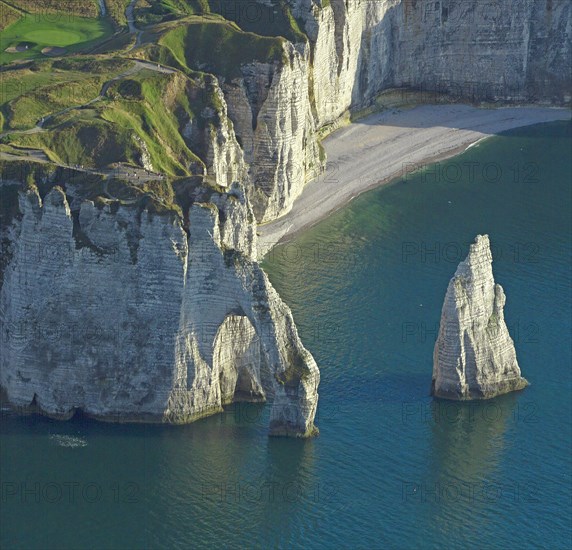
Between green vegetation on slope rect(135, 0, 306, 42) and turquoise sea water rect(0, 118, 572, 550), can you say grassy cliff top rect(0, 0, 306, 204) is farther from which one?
turquoise sea water rect(0, 118, 572, 550)

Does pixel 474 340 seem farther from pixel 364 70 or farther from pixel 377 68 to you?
pixel 377 68

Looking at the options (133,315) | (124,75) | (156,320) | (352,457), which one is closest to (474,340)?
(352,457)

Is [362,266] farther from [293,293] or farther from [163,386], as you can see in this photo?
[163,386]

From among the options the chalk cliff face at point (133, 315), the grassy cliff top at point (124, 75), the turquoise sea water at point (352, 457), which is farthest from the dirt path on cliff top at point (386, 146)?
the chalk cliff face at point (133, 315)

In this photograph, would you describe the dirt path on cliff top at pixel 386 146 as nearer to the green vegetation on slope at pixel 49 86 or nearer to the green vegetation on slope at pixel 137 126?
the green vegetation on slope at pixel 137 126

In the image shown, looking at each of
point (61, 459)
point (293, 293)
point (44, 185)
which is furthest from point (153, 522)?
point (293, 293)

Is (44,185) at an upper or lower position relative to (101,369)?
upper
